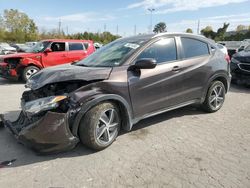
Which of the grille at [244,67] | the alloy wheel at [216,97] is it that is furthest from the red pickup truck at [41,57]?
the alloy wheel at [216,97]

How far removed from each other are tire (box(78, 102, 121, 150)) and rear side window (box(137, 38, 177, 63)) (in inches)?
42.0

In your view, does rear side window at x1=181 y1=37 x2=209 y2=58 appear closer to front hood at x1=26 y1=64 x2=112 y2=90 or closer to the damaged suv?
the damaged suv

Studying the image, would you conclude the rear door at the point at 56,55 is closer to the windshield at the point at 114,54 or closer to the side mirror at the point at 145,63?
the windshield at the point at 114,54

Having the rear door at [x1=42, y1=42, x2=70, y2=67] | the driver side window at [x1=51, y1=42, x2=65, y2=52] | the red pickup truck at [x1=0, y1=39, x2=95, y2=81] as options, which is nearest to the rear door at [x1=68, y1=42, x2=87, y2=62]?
the red pickup truck at [x1=0, y1=39, x2=95, y2=81]

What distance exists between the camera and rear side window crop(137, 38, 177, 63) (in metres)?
4.23

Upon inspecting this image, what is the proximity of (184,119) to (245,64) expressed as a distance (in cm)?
439

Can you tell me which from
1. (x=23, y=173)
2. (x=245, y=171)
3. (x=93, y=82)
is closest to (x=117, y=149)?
(x=93, y=82)

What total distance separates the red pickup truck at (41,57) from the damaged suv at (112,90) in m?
5.83

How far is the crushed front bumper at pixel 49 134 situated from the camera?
327 cm

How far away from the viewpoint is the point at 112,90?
3.71 m

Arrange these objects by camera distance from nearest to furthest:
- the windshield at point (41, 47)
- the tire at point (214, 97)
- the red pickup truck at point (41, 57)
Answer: the tire at point (214, 97) → the red pickup truck at point (41, 57) → the windshield at point (41, 47)

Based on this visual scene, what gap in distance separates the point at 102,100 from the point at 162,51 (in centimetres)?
154

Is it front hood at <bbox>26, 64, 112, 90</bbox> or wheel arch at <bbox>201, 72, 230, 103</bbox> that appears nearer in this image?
front hood at <bbox>26, 64, 112, 90</bbox>

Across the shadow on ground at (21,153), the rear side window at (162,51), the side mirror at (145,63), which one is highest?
the rear side window at (162,51)
